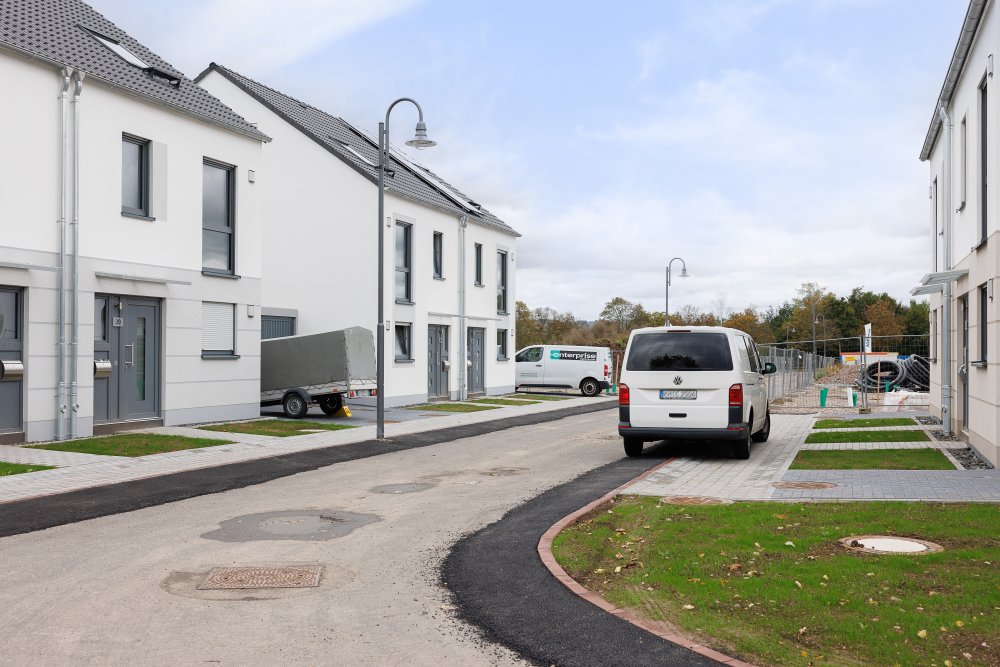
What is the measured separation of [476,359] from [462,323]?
2092mm

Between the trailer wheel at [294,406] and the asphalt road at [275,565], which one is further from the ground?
the trailer wheel at [294,406]

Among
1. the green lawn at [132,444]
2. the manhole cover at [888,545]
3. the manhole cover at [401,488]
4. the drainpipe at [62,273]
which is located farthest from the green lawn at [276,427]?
the manhole cover at [888,545]

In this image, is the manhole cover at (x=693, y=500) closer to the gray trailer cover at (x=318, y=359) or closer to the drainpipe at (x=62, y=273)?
the drainpipe at (x=62, y=273)

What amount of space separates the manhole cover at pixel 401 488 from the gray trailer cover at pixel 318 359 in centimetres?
960

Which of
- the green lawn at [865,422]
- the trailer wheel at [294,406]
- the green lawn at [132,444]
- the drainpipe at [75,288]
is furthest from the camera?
the trailer wheel at [294,406]

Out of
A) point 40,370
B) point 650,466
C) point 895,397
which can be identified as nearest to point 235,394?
point 40,370

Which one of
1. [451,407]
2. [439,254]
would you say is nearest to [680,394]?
[451,407]

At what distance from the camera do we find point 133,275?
16750mm

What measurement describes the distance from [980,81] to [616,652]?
1152 centimetres

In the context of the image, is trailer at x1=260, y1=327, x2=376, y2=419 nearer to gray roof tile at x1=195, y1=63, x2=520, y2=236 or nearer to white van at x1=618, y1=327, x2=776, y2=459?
gray roof tile at x1=195, y1=63, x2=520, y2=236

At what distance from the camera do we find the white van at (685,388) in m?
13.5

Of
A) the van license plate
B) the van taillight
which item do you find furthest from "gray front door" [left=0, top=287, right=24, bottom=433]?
the van taillight

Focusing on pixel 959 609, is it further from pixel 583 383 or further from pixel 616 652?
pixel 583 383

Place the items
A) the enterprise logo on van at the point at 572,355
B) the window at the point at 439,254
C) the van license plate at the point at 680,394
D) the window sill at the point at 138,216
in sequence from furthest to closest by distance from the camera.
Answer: the enterprise logo on van at the point at 572,355 < the window at the point at 439,254 < the window sill at the point at 138,216 < the van license plate at the point at 680,394
